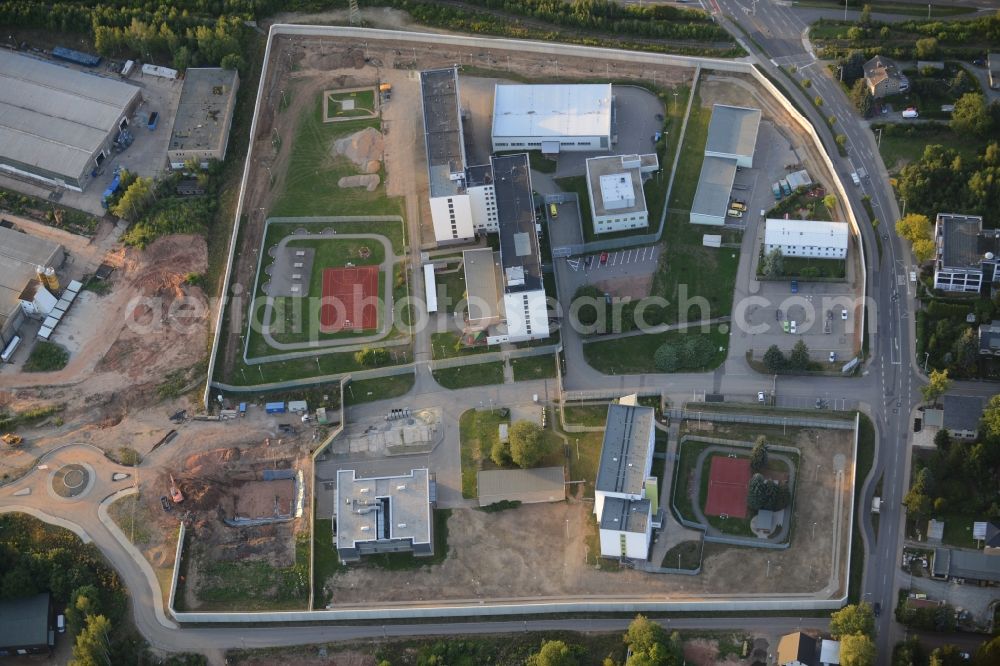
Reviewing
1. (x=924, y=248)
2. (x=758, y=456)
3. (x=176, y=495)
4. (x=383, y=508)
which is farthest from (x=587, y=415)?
(x=176, y=495)

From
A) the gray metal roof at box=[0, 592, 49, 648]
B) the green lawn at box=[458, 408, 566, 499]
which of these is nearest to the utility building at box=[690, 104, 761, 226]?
the green lawn at box=[458, 408, 566, 499]

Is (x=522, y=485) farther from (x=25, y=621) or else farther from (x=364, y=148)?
(x=25, y=621)

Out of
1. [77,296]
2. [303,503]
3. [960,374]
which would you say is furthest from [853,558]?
[77,296]

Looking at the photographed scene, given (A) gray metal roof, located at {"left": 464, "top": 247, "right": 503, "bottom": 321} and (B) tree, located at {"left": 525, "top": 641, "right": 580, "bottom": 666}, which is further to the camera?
(A) gray metal roof, located at {"left": 464, "top": 247, "right": 503, "bottom": 321}

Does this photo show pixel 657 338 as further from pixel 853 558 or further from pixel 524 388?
pixel 853 558

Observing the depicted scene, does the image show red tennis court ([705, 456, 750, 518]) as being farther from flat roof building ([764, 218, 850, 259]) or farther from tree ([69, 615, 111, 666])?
tree ([69, 615, 111, 666])
